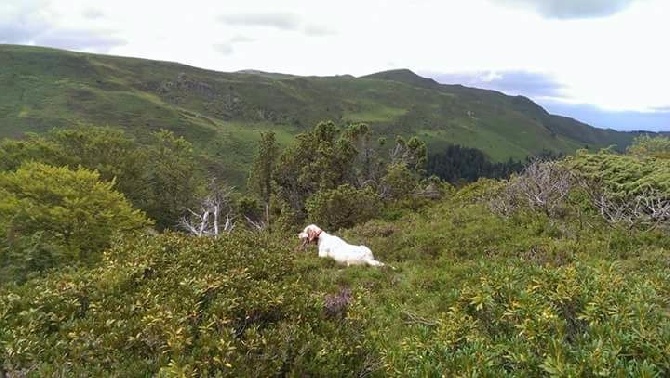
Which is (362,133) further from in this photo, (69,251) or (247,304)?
(247,304)

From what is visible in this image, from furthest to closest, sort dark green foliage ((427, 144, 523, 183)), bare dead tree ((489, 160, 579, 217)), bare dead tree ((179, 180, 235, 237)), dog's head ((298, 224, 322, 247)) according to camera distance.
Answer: dark green foliage ((427, 144, 523, 183)) → bare dead tree ((179, 180, 235, 237)) → bare dead tree ((489, 160, 579, 217)) → dog's head ((298, 224, 322, 247))

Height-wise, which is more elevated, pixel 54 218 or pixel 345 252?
pixel 345 252

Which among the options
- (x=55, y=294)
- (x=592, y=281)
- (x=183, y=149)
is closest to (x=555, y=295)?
(x=592, y=281)

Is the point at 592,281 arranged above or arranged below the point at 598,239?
above

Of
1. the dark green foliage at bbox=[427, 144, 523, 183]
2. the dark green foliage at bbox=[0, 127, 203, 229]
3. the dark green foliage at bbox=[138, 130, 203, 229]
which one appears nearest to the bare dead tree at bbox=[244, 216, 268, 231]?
the dark green foliage at bbox=[0, 127, 203, 229]

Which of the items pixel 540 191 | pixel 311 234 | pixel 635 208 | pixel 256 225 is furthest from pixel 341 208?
pixel 635 208

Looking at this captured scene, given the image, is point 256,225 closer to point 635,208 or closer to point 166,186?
point 635,208

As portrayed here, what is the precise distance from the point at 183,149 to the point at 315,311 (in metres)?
56.1

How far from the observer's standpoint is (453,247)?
16.2 meters

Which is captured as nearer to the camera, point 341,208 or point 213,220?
point 341,208

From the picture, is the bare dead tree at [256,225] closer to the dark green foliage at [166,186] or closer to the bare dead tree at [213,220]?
the bare dead tree at [213,220]

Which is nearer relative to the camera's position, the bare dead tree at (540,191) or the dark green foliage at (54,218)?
the bare dead tree at (540,191)

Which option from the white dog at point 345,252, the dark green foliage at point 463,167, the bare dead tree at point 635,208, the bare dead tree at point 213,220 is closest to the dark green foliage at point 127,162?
the bare dead tree at point 213,220

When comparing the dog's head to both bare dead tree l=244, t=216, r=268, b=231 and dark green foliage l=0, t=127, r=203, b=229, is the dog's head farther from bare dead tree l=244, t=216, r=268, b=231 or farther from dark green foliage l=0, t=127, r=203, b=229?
dark green foliage l=0, t=127, r=203, b=229
